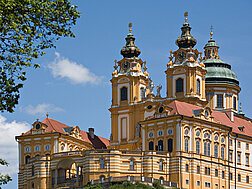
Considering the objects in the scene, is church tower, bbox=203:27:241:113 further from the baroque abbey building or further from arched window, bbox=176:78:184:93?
arched window, bbox=176:78:184:93

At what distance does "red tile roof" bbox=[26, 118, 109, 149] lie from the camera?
12594 centimetres

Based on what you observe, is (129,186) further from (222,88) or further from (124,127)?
(222,88)

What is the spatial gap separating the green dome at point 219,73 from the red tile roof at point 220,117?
28.9 ft

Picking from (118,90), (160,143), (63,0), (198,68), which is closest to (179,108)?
(160,143)

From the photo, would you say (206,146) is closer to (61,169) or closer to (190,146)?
(190,146)

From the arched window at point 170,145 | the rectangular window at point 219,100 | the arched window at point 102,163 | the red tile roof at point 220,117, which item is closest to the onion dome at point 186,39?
the red tile roof at point 220,117

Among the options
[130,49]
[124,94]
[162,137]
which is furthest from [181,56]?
[162,137]

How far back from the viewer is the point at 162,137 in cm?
11050

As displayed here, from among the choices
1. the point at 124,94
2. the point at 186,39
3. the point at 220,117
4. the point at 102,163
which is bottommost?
the point at 102,163

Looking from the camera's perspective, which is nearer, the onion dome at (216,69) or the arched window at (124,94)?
the arched window at (124,94)

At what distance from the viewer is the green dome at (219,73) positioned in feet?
453

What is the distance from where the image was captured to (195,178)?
354 ft

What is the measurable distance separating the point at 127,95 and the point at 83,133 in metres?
11.8

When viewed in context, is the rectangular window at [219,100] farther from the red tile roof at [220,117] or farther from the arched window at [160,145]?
the arched window at [160,145]
